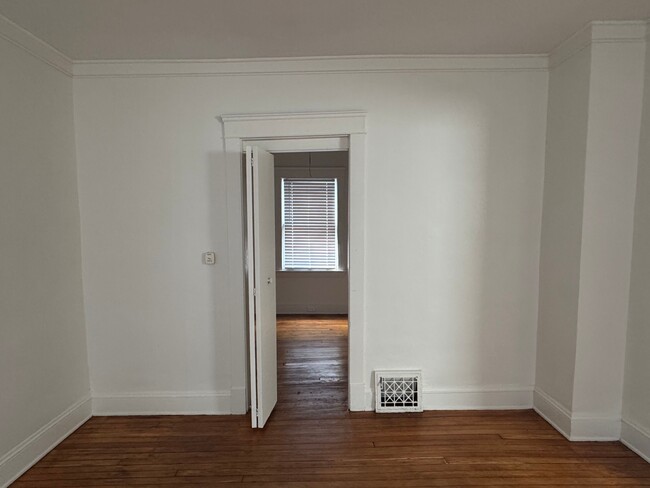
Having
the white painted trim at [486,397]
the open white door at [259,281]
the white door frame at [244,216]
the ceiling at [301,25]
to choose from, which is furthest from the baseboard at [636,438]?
the ceiling at [301,25]

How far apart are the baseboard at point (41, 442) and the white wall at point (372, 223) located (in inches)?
7.0

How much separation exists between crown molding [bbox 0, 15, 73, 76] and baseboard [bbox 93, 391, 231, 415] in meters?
2.43

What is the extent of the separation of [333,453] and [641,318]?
2118 millimetres

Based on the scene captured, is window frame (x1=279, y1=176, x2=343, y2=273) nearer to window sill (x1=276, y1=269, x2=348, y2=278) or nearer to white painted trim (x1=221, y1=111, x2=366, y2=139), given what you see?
window sill (x1=276, y1=269, x2=348, y2=278)

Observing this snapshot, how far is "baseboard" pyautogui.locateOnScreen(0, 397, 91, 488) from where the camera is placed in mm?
2222

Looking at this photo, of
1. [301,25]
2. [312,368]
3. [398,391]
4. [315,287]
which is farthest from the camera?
[315,287]

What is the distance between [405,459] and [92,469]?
192 cm

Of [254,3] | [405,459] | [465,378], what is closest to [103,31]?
[254,3]

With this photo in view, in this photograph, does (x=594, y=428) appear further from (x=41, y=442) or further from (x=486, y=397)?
(x=41, y=442)

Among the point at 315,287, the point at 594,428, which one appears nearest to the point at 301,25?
the point at 594,428

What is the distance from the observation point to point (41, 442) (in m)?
2.47

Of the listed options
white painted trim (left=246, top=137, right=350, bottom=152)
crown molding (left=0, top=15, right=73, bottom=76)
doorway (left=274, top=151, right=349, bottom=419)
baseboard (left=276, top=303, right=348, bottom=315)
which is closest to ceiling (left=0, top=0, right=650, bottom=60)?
crown molding (left=0, top=15, right=73, bottom=76)

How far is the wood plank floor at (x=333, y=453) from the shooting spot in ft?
7.27

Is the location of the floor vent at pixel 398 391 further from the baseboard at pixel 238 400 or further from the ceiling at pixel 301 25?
the ceiling at pixel 301 25
